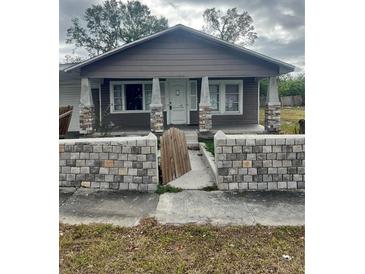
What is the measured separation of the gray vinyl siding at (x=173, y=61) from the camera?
11266mm

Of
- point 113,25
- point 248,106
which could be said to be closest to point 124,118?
point 248,106

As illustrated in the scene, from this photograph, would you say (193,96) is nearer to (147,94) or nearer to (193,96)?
(193,96)

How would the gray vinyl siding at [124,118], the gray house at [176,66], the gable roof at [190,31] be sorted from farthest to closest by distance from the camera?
1. the gray vinyl siding at [124,118]
2. the gray house at [176,66]
3. the gable roof at [190,31]

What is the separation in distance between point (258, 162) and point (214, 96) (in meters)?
8.96

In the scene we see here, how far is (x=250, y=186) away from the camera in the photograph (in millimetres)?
5285

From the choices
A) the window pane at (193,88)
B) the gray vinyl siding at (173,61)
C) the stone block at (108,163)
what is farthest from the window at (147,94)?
the stone block at (108,163)

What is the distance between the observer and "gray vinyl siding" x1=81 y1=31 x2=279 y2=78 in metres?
11.3

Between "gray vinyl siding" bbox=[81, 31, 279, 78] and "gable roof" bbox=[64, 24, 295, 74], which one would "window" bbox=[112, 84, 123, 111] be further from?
"gable roof" bbox=[64, 24, 295, 74]

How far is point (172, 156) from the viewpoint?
19.6 ft

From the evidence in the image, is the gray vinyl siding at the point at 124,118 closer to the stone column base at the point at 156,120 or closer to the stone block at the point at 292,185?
the stone column base at the point at 156,120

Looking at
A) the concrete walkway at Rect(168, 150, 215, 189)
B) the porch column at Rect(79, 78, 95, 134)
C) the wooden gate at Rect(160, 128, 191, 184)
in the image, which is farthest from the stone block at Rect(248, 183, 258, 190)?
the porch column at Rect(79, 78, 95, 134)

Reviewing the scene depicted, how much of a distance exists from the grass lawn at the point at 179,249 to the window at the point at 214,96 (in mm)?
10410

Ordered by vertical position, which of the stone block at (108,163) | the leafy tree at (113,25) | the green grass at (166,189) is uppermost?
the leafy tree at (113,25)
